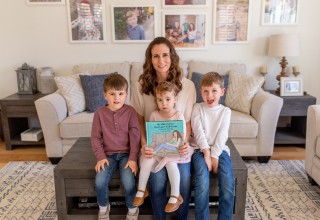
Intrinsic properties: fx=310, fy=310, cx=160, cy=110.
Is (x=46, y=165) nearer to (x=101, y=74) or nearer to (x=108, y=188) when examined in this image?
(x=101, y=74)

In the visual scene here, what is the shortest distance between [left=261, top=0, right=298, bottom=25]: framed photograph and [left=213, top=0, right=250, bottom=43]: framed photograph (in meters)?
0.21

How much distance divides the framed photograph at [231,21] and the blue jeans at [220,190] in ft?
7.23

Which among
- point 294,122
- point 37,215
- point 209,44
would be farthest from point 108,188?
point 294,122

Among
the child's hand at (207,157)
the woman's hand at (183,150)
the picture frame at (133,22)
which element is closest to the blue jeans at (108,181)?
the woman's hand at (183,150)

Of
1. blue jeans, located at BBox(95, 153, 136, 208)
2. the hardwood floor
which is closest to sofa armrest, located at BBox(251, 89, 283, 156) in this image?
the hardwood floor

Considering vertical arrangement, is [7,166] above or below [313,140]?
below

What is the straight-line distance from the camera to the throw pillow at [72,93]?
3.15 meters

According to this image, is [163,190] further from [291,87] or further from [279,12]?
[279,12]

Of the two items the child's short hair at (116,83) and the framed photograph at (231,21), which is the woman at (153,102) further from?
the framed photograph at (231,21)

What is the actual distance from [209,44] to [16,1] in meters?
2.30

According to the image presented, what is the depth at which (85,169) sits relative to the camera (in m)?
1.91

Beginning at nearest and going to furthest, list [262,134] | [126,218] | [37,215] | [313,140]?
[126,218]
[37,215]
[313,140]
[262,134]

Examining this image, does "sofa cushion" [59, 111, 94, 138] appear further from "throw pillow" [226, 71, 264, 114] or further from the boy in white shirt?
"throw pillow" [226, 71, 264, 114]

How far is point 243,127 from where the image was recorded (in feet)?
9.58
